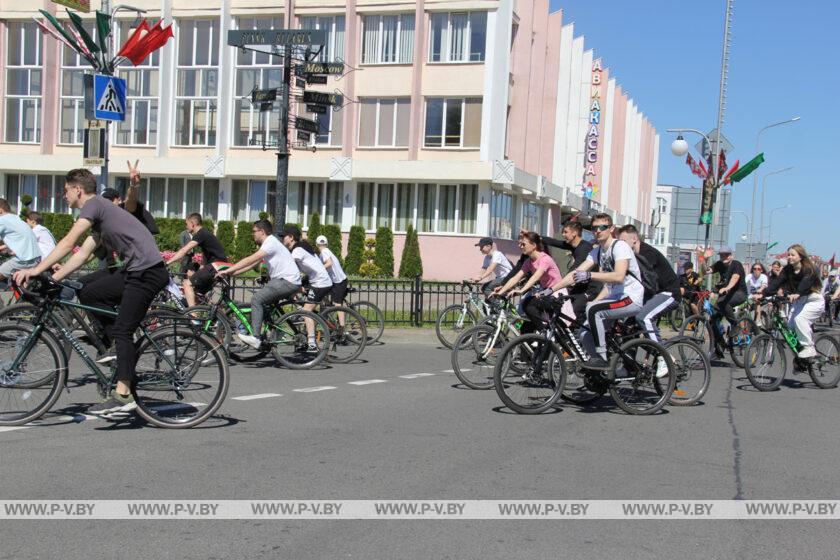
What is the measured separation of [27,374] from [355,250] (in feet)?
95.7

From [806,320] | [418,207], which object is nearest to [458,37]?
[418,207]

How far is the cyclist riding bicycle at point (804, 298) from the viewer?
1188 centimetres

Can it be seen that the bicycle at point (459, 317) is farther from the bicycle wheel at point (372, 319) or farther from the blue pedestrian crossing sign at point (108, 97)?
the blue pedestrian crossing sign at point (108, 97)

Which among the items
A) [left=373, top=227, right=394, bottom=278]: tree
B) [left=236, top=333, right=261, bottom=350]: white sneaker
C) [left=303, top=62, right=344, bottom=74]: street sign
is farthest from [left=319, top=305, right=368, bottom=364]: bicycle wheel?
[left=373, top=227, right=394, bottom=278]: tree

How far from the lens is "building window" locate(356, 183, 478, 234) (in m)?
36.2

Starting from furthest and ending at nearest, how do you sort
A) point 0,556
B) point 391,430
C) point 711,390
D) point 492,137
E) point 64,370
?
point 492,137 → point 711,390 → point 391,430 → point 64,370 → point 0,556

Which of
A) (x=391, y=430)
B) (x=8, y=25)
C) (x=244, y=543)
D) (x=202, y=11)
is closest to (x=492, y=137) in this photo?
(x=202, y=11)

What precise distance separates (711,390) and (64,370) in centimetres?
786

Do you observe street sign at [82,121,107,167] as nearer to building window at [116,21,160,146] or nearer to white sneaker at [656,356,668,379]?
white sneaker at [656,356,668,379]

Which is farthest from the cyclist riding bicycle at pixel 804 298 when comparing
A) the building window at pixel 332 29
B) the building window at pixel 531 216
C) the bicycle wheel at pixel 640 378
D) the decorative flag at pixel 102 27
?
the building window at pixel 531 216

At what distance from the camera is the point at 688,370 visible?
974 cm

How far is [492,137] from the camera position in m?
35.3

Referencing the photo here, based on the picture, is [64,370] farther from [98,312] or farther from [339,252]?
[339,252]

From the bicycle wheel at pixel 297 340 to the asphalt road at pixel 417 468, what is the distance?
108cm
